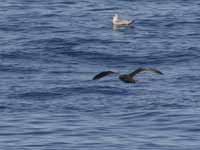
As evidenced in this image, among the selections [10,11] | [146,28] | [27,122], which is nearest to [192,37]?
[146,28]

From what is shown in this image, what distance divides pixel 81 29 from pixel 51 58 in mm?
4703

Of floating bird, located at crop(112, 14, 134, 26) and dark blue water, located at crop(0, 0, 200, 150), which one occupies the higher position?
dark blue water, located at crop(0, 0, 200, 150)

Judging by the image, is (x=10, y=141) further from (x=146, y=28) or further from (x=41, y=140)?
(x=146, y=28)

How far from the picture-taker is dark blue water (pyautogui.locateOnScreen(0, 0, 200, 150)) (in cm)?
3184

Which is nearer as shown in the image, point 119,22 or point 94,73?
point 94,73

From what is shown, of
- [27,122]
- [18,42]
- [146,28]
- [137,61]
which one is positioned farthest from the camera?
[146,28]

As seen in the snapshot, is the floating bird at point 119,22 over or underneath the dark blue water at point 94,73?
underneath

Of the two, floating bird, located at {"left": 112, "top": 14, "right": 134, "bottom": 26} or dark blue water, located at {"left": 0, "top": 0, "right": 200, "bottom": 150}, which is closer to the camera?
dark blue water, located at {"left": 0, "top": 0, "right": 200, "bottom": 150}

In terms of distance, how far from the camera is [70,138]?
3144cm

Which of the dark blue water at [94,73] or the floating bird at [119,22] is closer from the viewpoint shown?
the dark blue water at [94,73]

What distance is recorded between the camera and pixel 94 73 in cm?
4075

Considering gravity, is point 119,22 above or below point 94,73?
below

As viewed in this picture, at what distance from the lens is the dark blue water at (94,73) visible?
31844 mm

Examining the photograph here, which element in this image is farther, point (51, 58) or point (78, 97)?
point (51, 58)
